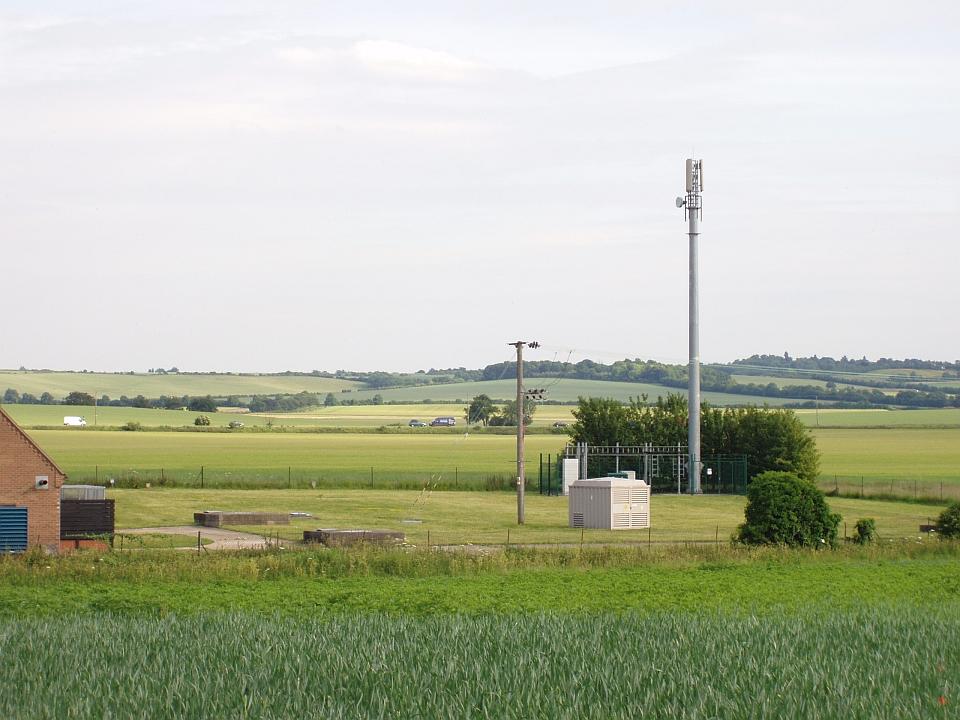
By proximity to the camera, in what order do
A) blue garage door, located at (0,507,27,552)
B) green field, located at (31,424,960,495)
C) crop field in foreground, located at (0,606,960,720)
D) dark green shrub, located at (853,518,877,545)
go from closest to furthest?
crop field in foreground, located at (0,606,960,720) → blue garage door, located at (0,507,27,552) → dark green shrub, located at (853,518,877,545) → green field, located at (31,424,960,495)

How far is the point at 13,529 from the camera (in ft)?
131

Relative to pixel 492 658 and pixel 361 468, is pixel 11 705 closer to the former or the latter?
pixel 492 658

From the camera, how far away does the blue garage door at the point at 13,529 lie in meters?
39.7

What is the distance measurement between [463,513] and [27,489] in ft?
75.8

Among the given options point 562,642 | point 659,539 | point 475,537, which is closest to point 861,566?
point 659,539

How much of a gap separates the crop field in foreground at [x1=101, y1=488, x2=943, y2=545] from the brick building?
9.30 metres

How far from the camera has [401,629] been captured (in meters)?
19.8

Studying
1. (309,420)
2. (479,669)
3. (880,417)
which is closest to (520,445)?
(479,669)

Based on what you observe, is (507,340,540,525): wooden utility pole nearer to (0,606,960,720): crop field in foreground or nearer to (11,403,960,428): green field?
(0,606,960,720): crop field in foreground

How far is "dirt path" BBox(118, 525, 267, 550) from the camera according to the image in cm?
4222

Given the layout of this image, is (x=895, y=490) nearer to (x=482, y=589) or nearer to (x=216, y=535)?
(x=216, y=535)

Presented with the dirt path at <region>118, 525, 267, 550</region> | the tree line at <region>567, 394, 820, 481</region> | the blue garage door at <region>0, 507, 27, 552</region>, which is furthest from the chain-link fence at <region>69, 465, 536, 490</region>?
the blue garage door at <region>0, 507, 27, 552</region>

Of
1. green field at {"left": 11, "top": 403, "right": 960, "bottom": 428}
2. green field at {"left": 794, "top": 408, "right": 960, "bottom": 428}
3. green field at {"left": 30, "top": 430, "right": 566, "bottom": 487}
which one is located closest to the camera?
green field at {"left": 30, "top": 430, "right": 566, "bottom": 487}

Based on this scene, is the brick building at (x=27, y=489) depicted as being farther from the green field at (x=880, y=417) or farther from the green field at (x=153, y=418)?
the green field at (x=880, y=417)
